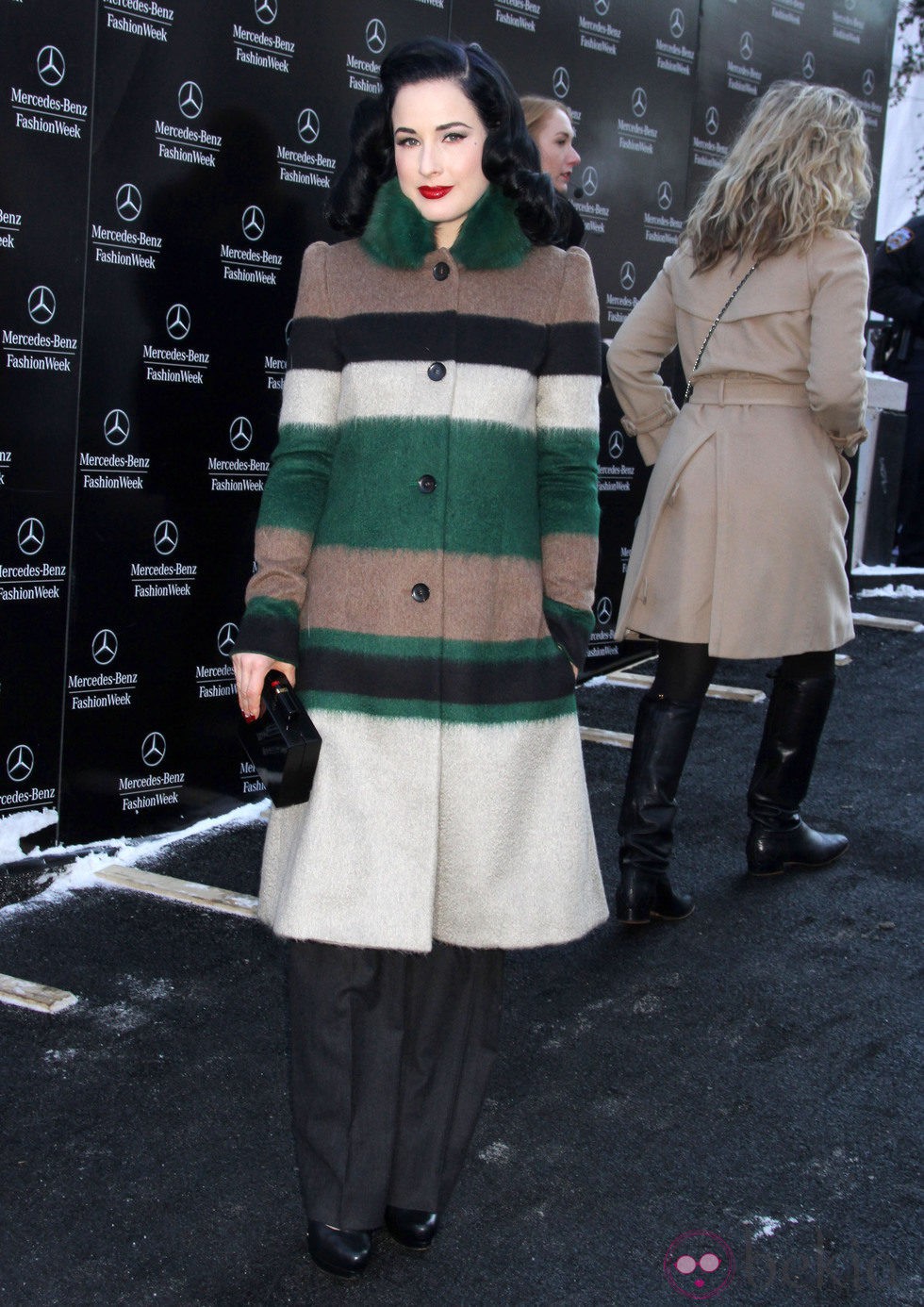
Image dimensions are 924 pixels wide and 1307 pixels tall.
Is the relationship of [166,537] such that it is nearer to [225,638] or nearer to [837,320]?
[225,638]

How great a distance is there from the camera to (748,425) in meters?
3.92

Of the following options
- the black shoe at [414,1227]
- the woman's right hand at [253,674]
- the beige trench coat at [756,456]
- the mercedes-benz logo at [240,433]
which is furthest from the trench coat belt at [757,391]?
the black shoe at [414,1227]

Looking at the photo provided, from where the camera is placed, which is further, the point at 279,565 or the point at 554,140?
the point at 554,140

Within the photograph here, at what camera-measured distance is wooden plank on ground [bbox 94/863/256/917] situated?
12.9 ft

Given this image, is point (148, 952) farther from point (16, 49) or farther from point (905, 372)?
point (905, 372)

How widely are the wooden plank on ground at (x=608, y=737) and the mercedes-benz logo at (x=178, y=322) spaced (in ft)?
7.97

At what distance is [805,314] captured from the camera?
3814mm

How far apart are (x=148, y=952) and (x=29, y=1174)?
106 cm

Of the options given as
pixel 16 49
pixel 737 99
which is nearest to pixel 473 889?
pixel 16 49

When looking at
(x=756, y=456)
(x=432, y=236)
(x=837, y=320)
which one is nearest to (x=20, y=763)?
(x=756, y=456)

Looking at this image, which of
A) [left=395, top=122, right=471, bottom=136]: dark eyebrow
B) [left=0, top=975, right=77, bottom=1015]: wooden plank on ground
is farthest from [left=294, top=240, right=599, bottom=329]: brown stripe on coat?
[left=0, top=975, right=77, bottom=1015]: wooden plank on ground

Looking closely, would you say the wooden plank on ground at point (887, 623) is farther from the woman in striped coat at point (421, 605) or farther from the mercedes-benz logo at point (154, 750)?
the woman in striped coat at point (421, 605)

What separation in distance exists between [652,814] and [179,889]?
4.52ft

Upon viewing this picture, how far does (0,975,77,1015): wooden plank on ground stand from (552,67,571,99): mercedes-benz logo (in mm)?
4465
